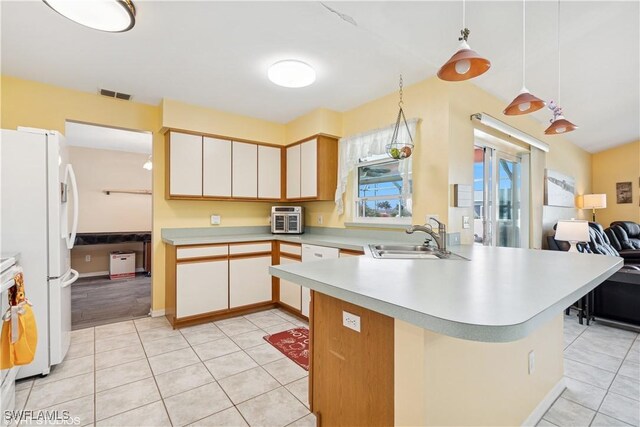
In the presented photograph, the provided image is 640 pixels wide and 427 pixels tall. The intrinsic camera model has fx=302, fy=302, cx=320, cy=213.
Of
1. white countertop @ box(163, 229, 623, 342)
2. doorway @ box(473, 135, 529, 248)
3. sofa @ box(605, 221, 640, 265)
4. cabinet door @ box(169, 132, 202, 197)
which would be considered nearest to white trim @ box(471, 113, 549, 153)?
doorway @ box(473, 135, 529, 248)

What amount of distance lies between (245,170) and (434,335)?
3.28 m

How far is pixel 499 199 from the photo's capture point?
419 cm

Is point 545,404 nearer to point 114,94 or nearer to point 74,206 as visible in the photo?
point 74,206

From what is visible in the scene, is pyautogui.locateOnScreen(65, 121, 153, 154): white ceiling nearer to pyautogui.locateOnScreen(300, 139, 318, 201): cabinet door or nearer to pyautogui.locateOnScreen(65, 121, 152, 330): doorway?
pyautogui.locateOnScreen(65, 121, 152, 330): doorway

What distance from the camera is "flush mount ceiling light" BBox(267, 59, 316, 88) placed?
2.51 meters

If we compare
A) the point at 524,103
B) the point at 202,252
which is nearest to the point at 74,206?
the point at 202,252

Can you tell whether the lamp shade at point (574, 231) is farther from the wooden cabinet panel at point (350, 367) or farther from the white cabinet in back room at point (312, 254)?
Answer: the wooden cabinet panel at point (350, 367)

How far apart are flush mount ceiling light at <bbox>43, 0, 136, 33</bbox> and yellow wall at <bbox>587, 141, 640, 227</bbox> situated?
361 inches

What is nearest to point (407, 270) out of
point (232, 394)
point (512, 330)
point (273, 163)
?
point (512, 330)

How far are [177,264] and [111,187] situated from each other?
400cm

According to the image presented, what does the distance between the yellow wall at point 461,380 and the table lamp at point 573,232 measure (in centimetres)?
234

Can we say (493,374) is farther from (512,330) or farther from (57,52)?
(57,52)

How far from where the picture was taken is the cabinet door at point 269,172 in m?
4.04

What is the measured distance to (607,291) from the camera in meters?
3.29
